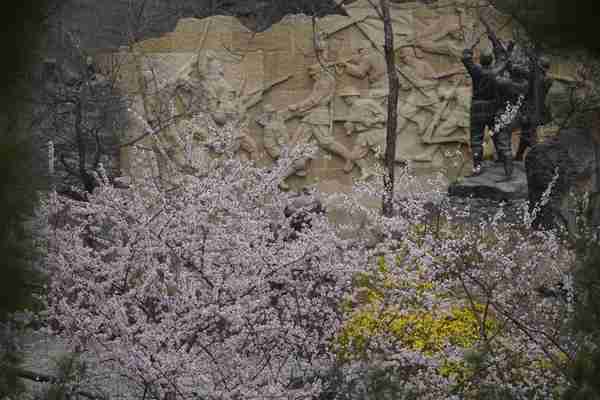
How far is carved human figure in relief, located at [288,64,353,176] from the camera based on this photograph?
13789 millimetres

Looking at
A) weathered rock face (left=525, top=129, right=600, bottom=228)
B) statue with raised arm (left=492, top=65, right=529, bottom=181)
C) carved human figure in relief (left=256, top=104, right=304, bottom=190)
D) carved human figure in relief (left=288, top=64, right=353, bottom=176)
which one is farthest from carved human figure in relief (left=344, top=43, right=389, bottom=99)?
weathered rock face (left=525, top=129, right=600, bottom=228)

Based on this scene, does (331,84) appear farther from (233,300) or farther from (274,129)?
(233,300)

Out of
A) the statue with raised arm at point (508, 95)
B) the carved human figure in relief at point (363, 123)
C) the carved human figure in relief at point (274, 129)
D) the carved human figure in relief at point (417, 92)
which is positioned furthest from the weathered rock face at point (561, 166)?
the carved human figure in relief at point (274, 129)

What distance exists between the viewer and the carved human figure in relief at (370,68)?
1379 centimetres

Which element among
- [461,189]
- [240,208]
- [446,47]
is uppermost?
[446,47]

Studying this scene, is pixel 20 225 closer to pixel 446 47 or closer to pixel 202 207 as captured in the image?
pixel 202 207

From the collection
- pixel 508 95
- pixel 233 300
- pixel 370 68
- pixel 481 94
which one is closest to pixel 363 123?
pixel 370 68

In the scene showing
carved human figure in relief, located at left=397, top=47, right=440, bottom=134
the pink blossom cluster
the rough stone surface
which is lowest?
the rough stone surface

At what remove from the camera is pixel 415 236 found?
21.3 ft

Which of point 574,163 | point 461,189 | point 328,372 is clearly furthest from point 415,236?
point 461,189

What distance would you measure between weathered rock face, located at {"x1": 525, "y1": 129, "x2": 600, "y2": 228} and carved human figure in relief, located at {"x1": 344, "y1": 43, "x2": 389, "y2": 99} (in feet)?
11.6

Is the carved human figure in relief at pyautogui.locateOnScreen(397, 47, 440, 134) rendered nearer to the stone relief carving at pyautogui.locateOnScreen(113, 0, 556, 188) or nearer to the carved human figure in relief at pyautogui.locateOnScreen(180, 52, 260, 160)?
the stone relief carving at pyautogui.locateOnScreen(113, 0, 556, 188)

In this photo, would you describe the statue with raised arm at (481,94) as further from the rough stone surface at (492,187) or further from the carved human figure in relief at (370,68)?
the carved human figure in relief at (370,68)

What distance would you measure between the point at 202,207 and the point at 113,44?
9.18 metres
